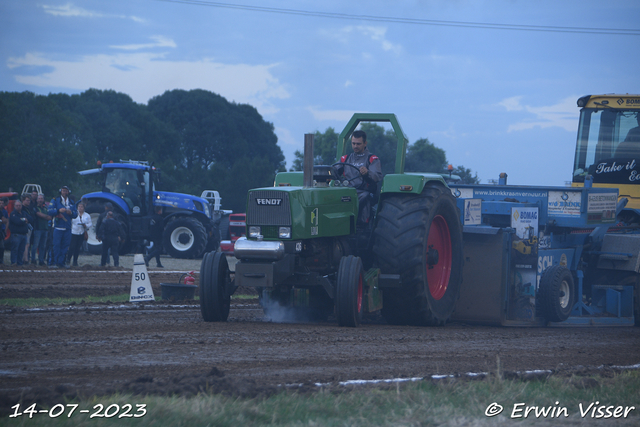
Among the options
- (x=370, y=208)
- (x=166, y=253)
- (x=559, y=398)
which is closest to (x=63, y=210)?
(x=166, y=253)

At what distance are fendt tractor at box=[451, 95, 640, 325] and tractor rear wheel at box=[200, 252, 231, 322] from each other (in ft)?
10.9

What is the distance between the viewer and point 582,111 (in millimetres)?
12648

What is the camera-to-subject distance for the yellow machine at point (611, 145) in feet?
39.0

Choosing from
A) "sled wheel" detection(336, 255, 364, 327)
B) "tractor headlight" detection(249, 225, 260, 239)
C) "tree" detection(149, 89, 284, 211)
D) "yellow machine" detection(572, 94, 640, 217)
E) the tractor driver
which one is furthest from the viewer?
"tree" detection(149, 89, 284, 211)

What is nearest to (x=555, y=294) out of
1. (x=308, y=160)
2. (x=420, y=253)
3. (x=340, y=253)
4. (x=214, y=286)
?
(x=420, y=253)

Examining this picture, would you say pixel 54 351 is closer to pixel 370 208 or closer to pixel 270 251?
pixel 270 251

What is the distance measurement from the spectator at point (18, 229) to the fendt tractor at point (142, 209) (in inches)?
159

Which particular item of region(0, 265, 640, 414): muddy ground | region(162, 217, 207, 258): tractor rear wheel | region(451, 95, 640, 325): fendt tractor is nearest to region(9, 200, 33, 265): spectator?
region(162, 217, 207, 258): tractor rear wheel

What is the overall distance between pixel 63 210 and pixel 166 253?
21.2 feet

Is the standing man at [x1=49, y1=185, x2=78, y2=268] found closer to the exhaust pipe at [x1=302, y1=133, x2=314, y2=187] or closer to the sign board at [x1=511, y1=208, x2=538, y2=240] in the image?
the exhaust pipe at [x1=302, y1=133, x2=314, y2=187]

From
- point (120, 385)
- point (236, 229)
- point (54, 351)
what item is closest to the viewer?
point (120, 385)

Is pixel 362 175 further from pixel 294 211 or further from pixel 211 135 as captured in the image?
pixel 211 135

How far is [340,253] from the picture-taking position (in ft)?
26.1

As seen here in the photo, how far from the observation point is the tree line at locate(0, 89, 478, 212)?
45000 millimetres
